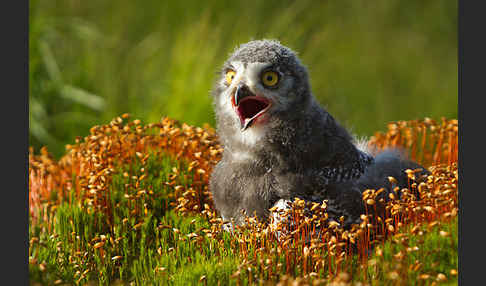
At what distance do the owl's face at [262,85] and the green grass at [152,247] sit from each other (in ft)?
2.30

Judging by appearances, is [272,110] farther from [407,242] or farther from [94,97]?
[94,97]

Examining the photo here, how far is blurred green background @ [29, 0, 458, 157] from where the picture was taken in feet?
20.6

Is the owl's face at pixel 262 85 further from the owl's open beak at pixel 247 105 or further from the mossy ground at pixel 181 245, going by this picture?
the mossy ground at pixel 181 245

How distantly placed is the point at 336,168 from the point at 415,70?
5.34 metres

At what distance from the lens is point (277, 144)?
2.88 meters

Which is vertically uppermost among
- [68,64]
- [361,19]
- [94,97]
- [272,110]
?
[361,19]

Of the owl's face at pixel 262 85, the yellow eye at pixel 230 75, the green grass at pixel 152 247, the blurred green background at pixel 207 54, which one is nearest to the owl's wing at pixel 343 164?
the owl's face at pixel 262 85

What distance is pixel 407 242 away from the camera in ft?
8.48

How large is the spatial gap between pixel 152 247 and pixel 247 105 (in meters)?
1.07

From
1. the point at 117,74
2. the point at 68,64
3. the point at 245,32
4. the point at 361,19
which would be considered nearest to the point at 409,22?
the point at 361,19

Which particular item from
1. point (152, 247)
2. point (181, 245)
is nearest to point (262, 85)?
point (181, 245)

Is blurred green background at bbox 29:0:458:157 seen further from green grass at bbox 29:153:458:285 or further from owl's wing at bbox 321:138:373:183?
owl's wing at bbox 321:138:373:183

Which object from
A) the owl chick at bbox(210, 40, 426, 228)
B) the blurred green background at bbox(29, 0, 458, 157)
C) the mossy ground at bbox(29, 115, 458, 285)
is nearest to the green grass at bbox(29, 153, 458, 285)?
the mossy ground at bbox(29, 115, 458, 285)

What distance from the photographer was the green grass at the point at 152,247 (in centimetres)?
252
